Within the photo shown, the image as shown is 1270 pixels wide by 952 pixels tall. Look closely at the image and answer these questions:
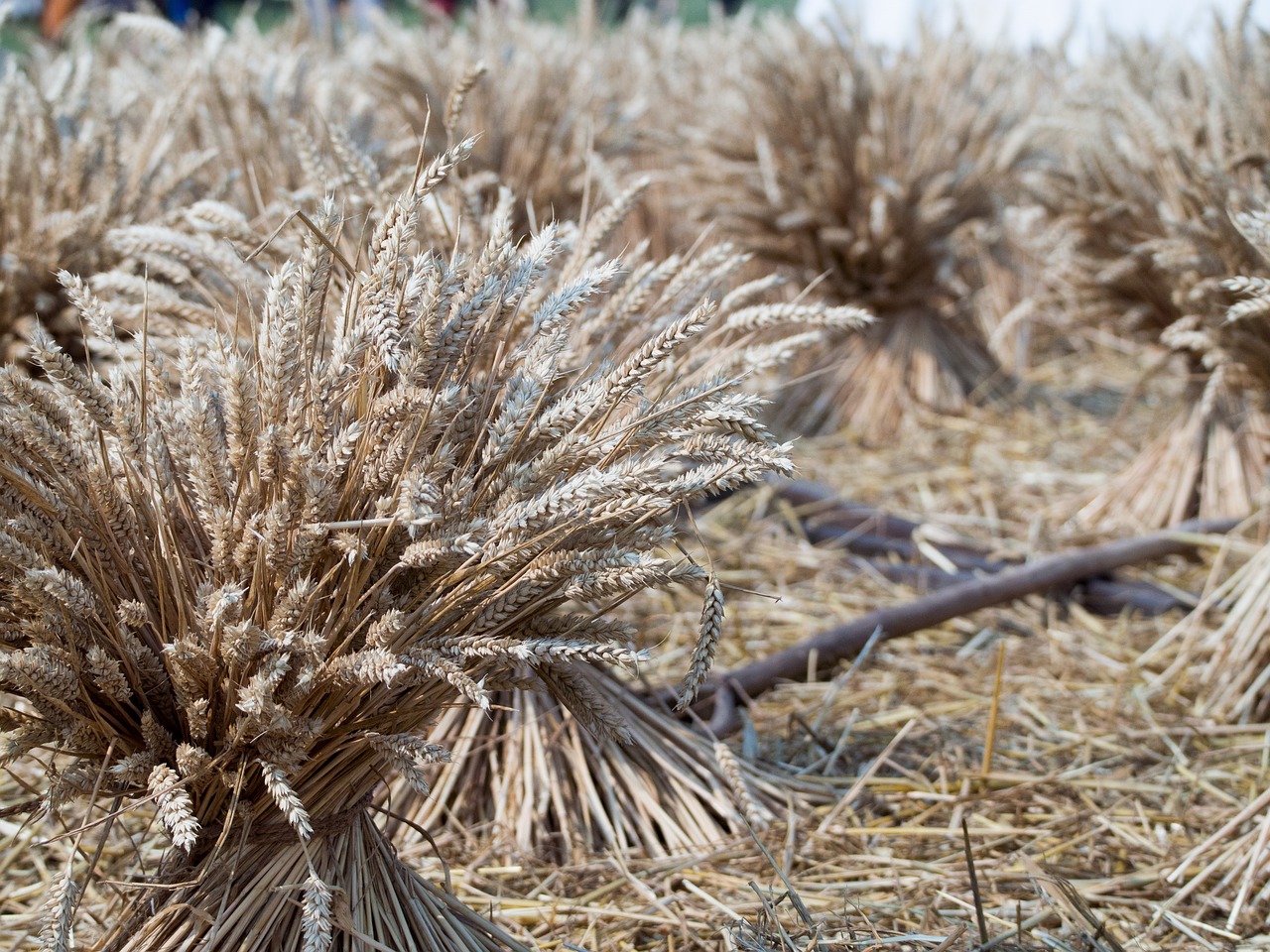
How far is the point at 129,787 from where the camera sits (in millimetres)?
1146

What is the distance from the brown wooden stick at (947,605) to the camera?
2105 mm

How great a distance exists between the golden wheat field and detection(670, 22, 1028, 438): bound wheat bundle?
578 millimetres

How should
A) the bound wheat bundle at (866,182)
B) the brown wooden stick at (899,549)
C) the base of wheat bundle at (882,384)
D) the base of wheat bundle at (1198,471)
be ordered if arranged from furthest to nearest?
1. the base of wheat bundle at (882,384)
2. the bound wheat bundle at (866,182)
3. the base of wheat bundle at (1198,471)
4. the brown wooden stick at (899,549)

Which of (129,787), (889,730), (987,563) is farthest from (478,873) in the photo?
(987,563)

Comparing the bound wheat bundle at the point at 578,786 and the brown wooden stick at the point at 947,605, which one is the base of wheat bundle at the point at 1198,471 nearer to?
the brown wooden stick at the point at 947,605

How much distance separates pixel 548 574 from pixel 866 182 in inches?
127

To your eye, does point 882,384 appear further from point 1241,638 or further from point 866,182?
point 1241,638

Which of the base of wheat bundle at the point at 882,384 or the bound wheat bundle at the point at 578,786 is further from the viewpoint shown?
the base of wheat bundle at the point at 882,384

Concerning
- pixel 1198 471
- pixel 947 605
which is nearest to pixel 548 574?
pixel 947 605

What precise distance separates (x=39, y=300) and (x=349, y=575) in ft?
4.76

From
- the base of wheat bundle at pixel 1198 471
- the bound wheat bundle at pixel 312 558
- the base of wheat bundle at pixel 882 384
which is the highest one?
the bound wheat bundle at pixel 312 558

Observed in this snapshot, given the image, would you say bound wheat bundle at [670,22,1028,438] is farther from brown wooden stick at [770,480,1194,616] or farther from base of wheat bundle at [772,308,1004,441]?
brown wooden stick at [770,480,1194,616]

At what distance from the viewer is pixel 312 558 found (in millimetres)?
1060

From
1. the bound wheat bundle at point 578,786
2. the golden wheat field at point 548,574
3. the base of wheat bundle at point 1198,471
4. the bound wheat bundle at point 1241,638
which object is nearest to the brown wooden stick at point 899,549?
the golden wheat field at point 548,574
